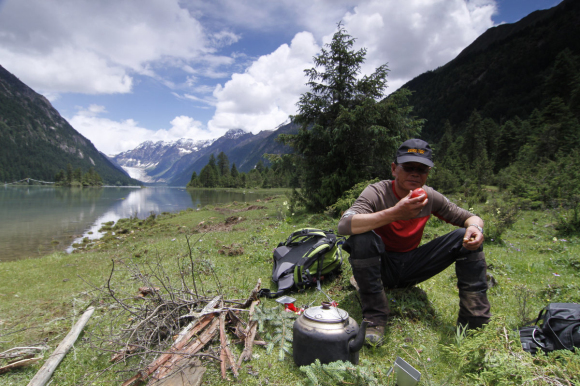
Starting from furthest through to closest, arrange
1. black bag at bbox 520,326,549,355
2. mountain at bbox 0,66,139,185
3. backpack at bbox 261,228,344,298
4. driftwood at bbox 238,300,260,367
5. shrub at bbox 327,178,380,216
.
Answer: mountain at bbox 0,66,139,185
shrub at bbox 327,178,380,216
backpack at bbox 261,228,344,298
driftwood at bbox 238,300,260,367
black bag at bbox 520,326,549,355

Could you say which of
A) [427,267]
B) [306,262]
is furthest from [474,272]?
[306,262]

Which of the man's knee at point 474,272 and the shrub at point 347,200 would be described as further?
the shrub at point 347,200

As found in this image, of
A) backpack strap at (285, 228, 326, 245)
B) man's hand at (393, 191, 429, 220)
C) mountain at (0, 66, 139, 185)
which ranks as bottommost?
backpack strap at (285, 228, 326, 245)

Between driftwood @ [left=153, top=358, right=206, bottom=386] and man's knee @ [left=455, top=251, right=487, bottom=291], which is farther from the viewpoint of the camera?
man's knee @ [left=455, top=251, right=487, bottom=291]

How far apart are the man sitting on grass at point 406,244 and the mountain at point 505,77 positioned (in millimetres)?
93145

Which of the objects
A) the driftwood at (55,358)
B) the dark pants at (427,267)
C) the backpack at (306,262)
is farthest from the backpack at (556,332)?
the driftwood at (55,358)

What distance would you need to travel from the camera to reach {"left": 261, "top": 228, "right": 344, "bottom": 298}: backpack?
414 centimetres

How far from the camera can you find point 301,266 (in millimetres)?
4145

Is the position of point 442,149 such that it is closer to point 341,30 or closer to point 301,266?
point 341,30

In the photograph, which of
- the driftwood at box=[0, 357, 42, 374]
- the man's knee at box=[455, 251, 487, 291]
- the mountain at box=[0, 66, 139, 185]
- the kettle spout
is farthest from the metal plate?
the mountain at box=[0, 66, 139, 185]

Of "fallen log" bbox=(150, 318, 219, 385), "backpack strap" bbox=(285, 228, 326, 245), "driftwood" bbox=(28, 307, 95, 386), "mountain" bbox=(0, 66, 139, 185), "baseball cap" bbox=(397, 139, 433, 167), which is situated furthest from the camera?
"mountain" bbox=(0, 66, 139, 185)

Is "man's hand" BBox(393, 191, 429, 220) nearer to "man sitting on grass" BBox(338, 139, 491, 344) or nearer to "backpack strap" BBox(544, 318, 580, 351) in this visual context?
"man sitting on grass" BBox(338, 139, 491, 344)

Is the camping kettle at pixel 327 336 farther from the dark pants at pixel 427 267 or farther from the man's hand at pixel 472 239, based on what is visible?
the man's hand at pixel 472 239

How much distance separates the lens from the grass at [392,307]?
208cm
